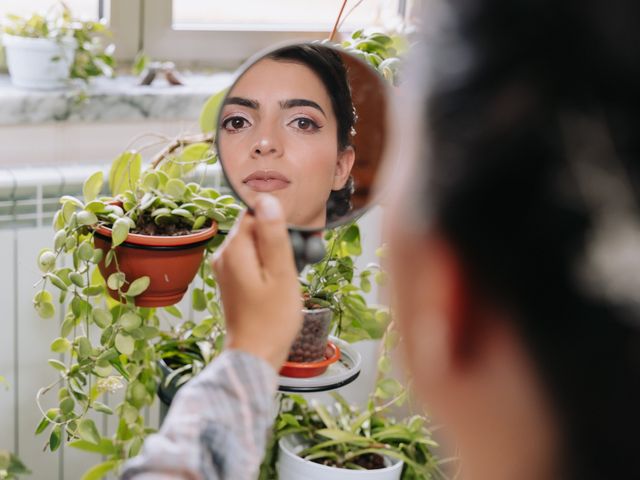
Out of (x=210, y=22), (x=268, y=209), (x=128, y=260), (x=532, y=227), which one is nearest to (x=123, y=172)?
(x=128, y=260)

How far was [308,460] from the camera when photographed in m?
1.80

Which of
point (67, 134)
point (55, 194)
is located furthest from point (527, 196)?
point (67, 134)

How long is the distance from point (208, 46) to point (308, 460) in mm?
1019

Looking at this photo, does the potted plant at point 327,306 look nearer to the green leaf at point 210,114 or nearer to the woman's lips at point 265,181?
the green leaf at point 210,114

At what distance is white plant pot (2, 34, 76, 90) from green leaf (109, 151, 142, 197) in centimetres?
41

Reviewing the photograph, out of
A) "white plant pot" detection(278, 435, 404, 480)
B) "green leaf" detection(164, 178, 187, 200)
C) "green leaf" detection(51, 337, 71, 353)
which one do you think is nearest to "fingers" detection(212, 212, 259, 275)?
"green leaf" detection(164, 178, 187, 200)

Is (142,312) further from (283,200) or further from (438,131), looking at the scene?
(438,131)

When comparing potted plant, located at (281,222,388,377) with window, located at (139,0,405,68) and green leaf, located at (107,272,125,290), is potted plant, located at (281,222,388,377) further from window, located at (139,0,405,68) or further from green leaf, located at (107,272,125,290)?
window, located at (139,0,405,68)

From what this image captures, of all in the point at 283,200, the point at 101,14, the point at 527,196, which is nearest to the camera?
the point at 527,196

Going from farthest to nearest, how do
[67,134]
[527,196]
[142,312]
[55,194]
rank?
[67,134]
[55,194]
[142,312]
[527,196]

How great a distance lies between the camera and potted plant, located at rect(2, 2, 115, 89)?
2.01 m

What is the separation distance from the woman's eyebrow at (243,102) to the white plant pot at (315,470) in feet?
3.04

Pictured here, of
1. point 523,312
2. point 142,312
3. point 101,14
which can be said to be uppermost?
point 523,312

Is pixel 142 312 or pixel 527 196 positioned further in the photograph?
pixel 142 312
